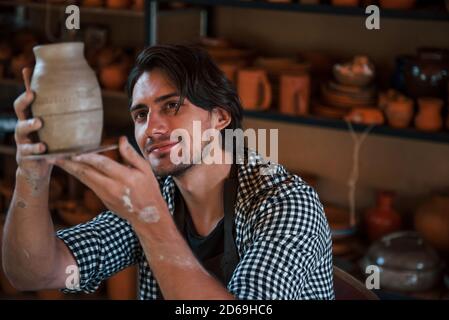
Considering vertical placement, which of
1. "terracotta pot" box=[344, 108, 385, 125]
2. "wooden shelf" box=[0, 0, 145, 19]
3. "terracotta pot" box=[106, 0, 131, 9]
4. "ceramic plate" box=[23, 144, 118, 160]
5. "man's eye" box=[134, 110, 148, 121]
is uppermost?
"terracotta pot" box=[106, 0, 131, 9]

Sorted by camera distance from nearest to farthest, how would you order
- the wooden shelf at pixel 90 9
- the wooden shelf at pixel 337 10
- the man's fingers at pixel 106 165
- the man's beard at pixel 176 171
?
the man's fingers at pixel 106 165, the man's beard at pixel 176 171, the wooden shelf at pixel 337 10, the wooden shelf at pixel 90 9

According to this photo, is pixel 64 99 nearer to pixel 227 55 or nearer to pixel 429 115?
pixel 429 115

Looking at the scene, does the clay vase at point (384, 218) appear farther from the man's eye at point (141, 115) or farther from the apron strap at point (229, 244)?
the man's eye at point (141, 115)

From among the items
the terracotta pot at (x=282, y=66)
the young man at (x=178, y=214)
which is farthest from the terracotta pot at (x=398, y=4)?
the young man at (x=178, y=214)

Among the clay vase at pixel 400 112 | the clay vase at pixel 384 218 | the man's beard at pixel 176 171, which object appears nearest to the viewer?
the man's beard at pixel 176 171

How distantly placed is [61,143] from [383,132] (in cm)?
152

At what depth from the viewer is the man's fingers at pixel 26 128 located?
1209 mm

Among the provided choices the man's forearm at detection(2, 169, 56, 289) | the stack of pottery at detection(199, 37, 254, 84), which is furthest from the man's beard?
the stack of pottery at detection(199, 37, 254, 84)

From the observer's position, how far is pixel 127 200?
1192 mm

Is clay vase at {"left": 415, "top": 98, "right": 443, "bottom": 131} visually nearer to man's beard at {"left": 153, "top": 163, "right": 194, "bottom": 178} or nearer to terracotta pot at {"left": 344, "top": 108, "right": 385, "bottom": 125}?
terracotta pot at {"left": 344, "top": 108, "right": 385, "bottom": 125}

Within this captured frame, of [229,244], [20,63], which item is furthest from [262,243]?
[20,63]

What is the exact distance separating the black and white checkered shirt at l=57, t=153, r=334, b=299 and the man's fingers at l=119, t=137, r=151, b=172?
1.03 feet

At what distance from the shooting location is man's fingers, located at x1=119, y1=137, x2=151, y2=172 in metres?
1.17

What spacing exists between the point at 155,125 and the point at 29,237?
0.35 meters
